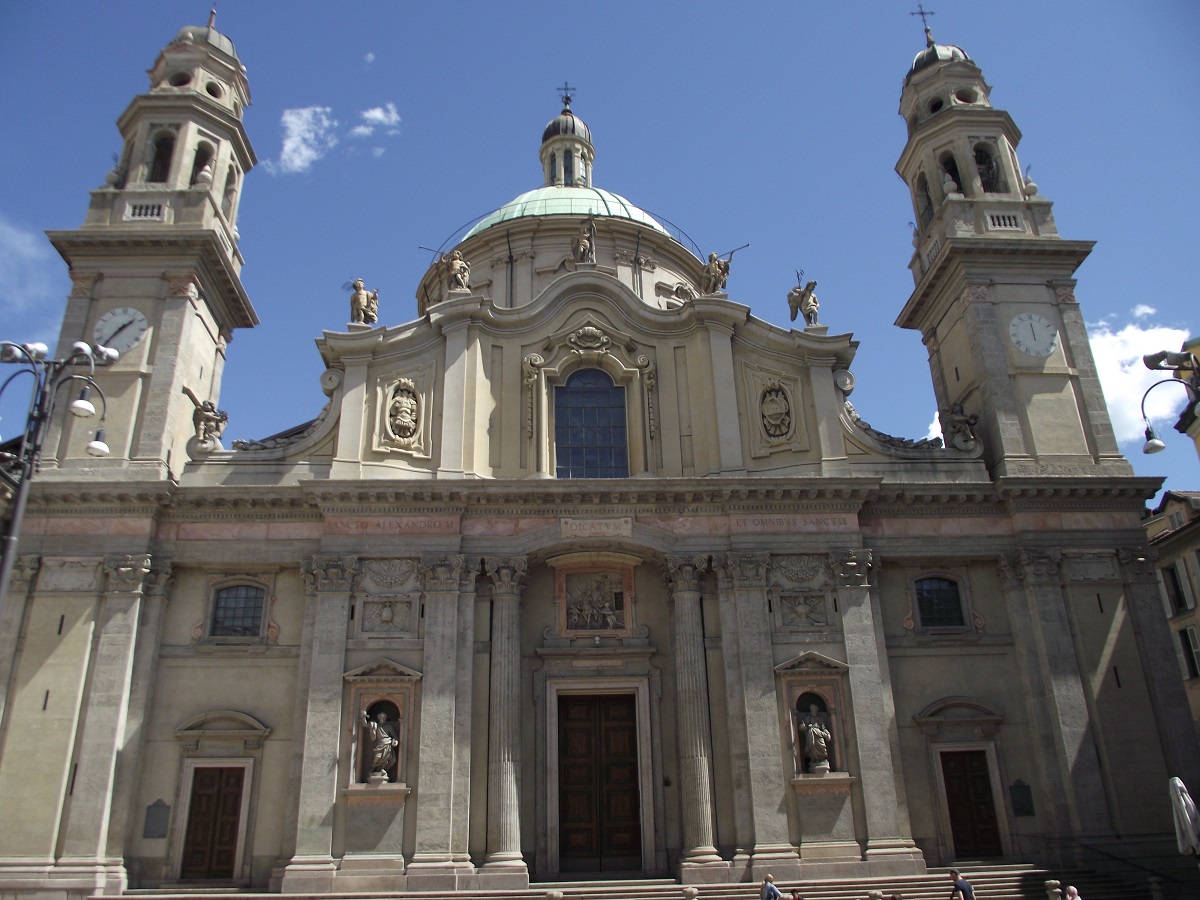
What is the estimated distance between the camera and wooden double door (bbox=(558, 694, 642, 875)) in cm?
2003

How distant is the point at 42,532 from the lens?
2053 centimetres

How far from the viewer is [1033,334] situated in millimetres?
23922

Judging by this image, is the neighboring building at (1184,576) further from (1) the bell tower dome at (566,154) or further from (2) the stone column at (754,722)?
(1) the bell tower dome at (566,154)

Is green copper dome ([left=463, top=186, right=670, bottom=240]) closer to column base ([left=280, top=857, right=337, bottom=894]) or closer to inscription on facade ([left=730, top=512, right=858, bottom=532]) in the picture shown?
inscription on facade ([left=730, top=512, right=858, bottom=532])

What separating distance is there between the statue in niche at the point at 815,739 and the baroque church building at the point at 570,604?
115 millimetres

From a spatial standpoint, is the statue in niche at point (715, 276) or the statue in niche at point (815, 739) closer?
the statue in niche at point (815, 739)

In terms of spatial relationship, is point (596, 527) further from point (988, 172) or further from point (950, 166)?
point (988, 172)

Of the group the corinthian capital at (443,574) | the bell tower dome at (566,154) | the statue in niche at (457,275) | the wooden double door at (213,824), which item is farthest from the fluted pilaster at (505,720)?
the bell tower dome at (566,154)

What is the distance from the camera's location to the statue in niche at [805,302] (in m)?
24.6

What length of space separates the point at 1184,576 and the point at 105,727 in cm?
3215

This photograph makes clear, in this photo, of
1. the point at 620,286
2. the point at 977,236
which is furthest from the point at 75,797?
the point at 977,236

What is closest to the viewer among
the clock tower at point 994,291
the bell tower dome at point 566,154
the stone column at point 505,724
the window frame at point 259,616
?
the stone column at point 505,724

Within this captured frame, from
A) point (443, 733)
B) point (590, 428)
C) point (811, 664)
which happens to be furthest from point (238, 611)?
point (811, 664)

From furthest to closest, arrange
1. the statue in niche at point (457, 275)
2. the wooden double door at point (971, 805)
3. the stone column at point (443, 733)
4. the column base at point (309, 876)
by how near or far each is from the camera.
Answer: the statue in niche at point (457, 275) < the wooden double door at point (971, 805) < the stone column at point (443, 733) < the column base at point (309, 876)
